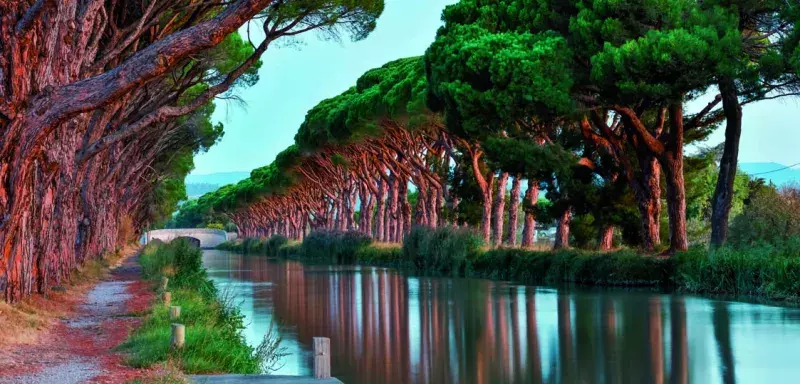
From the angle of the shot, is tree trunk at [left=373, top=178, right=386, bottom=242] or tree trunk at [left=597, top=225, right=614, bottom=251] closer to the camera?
tree trunk at [left=597, top=225, right=614, bottom=251]

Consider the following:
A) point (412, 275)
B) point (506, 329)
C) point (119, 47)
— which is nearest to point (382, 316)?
point (506, 329)

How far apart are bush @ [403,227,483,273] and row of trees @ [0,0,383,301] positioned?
369 inches

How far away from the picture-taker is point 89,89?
10.5 m

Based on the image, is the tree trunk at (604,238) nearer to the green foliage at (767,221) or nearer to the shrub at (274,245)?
the green foliage at (767,221)

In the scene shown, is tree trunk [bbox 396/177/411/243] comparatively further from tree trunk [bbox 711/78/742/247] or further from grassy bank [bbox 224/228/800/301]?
tree trunk [bbox 711/78/742/247]

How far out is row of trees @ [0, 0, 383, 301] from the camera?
414 inches

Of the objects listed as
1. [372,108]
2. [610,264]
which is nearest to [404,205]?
[372,108]

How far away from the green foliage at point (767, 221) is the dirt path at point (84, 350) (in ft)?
51.8

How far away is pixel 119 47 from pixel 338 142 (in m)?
25.6

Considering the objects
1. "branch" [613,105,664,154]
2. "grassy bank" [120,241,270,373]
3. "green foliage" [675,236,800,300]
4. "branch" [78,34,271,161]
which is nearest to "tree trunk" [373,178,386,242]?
"branch" [613,105,664,154]

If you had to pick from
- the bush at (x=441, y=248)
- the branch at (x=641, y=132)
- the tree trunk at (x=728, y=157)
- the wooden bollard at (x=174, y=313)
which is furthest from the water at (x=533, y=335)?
the bush at (x=441, y=248)

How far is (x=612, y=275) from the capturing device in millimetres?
26922

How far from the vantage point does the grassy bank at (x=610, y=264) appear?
22.2 m

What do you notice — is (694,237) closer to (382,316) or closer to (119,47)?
(382,316)
